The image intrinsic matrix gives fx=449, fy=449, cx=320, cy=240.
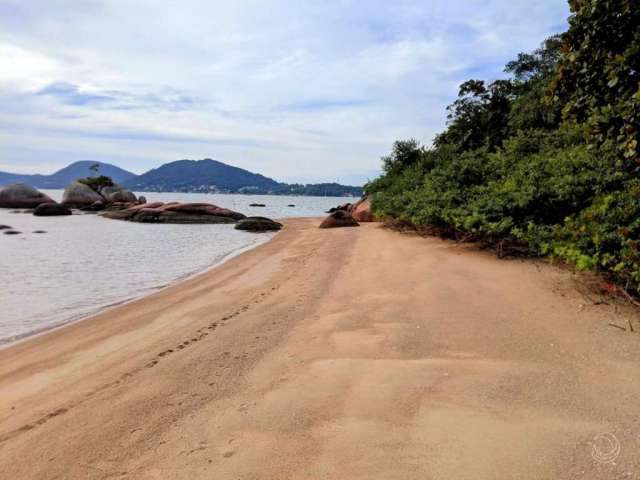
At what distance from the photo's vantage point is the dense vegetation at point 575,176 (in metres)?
3.30

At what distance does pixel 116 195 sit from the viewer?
4584 centimetres

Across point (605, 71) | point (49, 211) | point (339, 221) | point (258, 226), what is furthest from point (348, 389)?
point (49, 211)

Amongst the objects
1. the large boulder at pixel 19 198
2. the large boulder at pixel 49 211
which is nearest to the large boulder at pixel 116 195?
the large boulder at pixel 19 198

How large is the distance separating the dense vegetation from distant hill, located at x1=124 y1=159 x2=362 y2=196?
5624 inches

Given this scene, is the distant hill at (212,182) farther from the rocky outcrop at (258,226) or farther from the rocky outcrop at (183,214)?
the rocky outcrop at (258,226)

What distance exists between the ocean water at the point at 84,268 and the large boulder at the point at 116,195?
1084 inches

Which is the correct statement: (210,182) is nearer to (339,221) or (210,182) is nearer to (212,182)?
(212,182)

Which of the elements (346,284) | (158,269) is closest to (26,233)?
(158,269)

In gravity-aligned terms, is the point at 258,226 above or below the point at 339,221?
below

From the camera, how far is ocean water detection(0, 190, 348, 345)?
6960 millimetres

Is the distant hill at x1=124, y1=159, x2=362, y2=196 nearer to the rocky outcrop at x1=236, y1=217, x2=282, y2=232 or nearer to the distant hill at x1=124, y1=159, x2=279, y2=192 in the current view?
the distant hill at x1=124, y1=159, x2=279, y2=192

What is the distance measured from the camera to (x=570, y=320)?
4121 millimetres

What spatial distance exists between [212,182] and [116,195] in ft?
416

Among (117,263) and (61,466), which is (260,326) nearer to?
(61,466)
